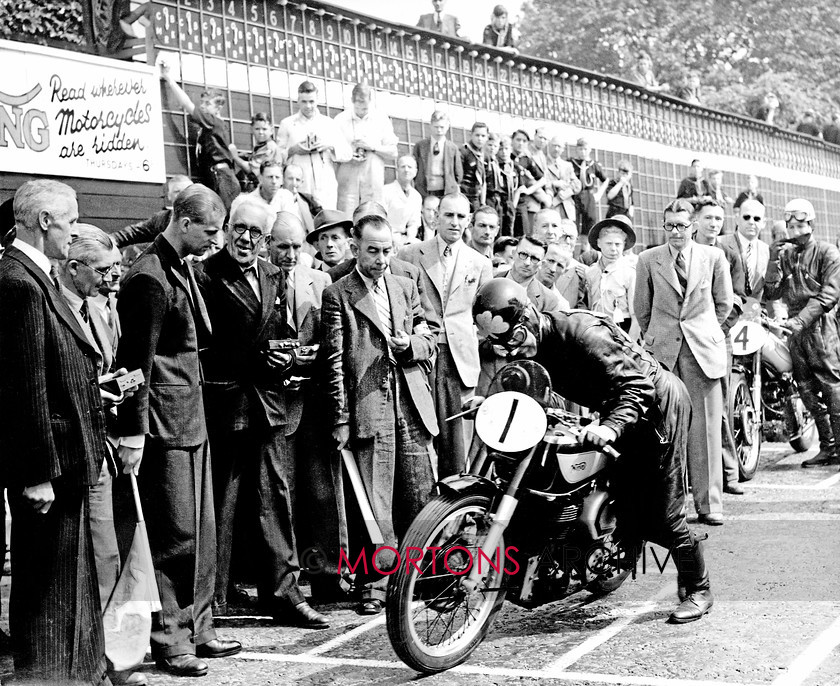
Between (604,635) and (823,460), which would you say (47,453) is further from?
(823,460)

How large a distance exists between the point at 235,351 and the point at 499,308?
4.91ft

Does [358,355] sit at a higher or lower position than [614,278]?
lower

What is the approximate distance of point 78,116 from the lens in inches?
411

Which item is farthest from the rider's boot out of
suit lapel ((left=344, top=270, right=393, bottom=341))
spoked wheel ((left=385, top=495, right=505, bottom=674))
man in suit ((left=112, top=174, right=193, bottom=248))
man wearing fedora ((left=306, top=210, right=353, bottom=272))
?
man in suit ((left=112, top=174, right=193, bottom=248))

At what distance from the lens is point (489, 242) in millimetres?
8688

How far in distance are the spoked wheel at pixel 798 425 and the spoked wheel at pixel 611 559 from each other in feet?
17.4

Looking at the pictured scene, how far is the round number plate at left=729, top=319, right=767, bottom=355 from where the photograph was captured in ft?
32.6

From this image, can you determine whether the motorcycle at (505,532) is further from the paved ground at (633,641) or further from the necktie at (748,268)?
the necktie at (748,268)

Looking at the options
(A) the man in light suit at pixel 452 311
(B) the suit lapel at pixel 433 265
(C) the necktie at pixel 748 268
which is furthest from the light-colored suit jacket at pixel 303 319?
(C) the necktie at pixel 748 268

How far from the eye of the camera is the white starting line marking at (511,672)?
4.86 meters

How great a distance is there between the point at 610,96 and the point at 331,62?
8166mm

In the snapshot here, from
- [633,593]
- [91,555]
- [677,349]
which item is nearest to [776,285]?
[677,349]

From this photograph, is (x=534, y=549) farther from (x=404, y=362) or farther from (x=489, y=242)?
(x=489, y=242)

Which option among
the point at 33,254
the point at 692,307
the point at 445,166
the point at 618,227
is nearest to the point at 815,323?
the point at 618,227
